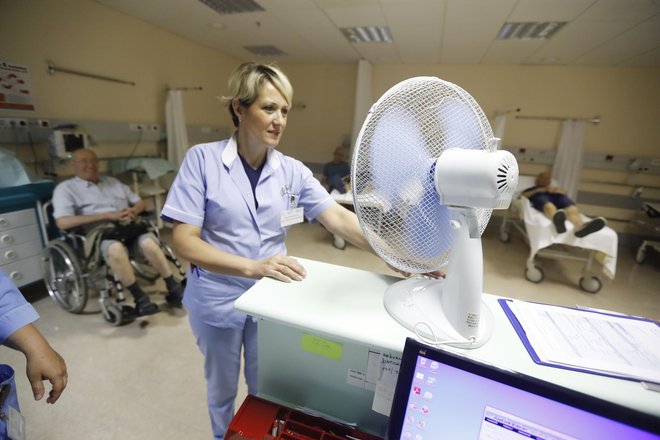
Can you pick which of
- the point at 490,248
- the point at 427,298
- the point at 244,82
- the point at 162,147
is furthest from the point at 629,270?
the point at 162,147

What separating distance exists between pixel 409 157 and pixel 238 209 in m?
0.61

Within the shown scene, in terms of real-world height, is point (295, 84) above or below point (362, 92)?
above

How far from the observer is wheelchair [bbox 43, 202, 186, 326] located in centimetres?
207

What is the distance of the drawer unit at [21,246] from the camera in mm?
2086

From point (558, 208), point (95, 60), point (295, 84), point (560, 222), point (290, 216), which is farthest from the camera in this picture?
point (295, 84)

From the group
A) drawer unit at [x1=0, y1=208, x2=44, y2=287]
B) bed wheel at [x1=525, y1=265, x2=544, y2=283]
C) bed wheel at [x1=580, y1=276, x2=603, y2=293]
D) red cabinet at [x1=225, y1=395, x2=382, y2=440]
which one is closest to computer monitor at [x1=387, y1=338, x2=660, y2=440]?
red cabinet at [x1=225, y1=395, x2=382, y2=440]

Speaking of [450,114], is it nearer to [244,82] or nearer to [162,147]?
[244,82]

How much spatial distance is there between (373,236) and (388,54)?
4.94 metres

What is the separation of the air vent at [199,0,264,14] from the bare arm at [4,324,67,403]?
10.9 feet

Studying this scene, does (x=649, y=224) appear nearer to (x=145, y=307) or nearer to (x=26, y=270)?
(x=145, y=307)

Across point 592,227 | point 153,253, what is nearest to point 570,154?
Answer: point 592,227

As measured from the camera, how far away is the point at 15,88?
2.63m

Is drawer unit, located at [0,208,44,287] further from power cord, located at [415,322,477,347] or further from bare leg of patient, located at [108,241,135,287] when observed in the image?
power cord, located at [415,322,477,347]

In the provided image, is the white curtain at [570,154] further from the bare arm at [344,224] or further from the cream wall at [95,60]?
the cream wall at [95,60]
